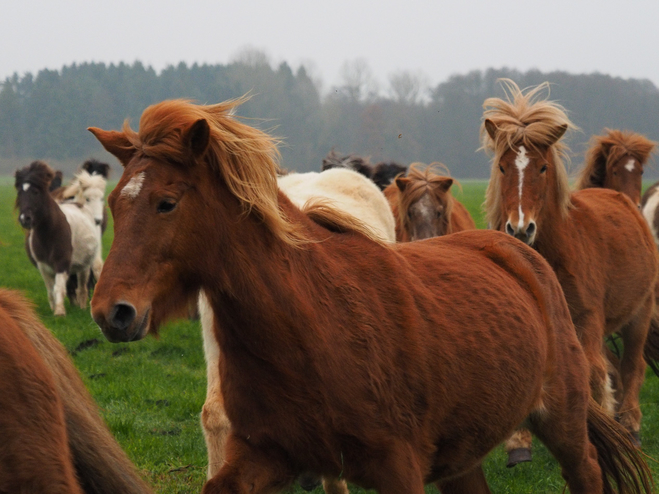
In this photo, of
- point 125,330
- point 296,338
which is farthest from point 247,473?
point 125,330

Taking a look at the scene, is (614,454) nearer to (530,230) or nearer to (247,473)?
(530,230)

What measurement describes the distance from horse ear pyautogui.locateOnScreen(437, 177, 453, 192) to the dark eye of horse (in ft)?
19.8

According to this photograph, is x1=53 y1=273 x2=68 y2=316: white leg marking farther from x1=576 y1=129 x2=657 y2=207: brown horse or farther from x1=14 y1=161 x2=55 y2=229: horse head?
x1=576 y1=129 x2=657 y2=207: brown horse

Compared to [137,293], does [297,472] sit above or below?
below

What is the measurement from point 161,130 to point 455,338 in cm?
150

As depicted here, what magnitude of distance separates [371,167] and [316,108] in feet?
191

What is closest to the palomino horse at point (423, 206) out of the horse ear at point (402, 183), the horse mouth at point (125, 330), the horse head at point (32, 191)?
the horse ear at point (402, 183)

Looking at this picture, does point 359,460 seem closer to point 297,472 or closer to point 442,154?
point 297,472

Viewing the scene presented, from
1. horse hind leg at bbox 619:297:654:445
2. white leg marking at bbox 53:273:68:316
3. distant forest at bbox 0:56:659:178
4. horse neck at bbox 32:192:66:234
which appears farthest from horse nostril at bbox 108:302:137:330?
distant forest at bbox 0:56:659:178

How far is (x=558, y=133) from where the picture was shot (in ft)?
19.1

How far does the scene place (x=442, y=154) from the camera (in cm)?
7512

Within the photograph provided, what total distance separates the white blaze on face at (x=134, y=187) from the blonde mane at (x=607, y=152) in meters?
7.73

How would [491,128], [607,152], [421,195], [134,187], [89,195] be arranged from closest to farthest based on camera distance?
[134,187]
[491,128]
[421,195]
[607,152]
[89,195]

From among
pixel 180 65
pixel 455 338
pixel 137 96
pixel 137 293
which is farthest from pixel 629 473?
pixel 180 65
